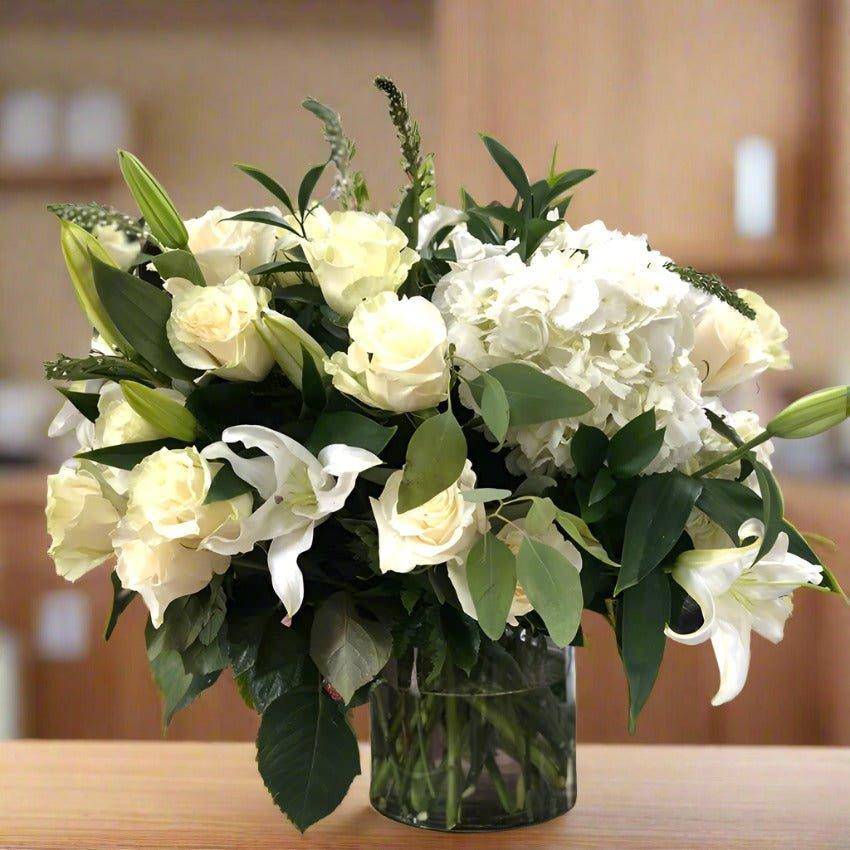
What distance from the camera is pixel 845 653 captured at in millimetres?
2188

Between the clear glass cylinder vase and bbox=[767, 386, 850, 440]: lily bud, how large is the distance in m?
0.22

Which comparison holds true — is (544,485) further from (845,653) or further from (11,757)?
(845,653)

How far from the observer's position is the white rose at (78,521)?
0.64 m

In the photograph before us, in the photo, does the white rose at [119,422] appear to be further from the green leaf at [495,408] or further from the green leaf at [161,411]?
the green leaf at [495,408]

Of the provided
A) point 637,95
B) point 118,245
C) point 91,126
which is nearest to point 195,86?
point 91,126

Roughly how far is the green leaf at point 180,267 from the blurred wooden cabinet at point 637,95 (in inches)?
72.5

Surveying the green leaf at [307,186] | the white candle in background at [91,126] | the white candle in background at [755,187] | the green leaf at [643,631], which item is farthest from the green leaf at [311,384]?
the white candle in background at [91,126]

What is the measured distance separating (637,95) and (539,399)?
6.68ft

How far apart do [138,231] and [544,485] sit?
34 cm

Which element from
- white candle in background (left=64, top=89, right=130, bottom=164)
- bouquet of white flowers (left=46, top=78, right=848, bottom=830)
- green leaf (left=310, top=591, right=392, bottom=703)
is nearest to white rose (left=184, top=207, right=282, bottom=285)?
bouquet of white flowers (left=46, top=78, right=848, bottom=830)

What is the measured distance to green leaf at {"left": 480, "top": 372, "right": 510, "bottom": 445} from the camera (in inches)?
21.9

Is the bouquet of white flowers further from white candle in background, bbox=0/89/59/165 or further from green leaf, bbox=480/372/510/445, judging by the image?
white candle in background, bbox=0/89/59/165

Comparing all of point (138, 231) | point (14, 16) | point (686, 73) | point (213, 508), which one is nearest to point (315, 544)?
point (213, 508)

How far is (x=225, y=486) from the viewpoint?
23.1 inches
